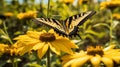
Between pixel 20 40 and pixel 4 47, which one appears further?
pixel 4 47

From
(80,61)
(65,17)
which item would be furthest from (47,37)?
(65,17)

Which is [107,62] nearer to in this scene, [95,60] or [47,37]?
[95,60]

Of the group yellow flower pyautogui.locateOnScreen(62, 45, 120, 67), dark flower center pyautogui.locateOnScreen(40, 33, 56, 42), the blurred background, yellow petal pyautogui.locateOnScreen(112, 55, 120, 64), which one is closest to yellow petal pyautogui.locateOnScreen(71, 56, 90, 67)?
yellow flower pyautogui.locateOnScreen(62, 45, 120, 67)

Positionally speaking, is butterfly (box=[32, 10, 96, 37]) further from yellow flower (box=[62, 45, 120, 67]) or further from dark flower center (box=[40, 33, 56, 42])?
yellow flower (box=[62, 45, 120, 67])

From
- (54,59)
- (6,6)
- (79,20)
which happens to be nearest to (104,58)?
(79,20)

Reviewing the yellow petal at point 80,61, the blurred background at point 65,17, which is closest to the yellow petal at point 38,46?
the yellow petal at point 80,61

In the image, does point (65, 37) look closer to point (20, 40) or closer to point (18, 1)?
point (20, 40)

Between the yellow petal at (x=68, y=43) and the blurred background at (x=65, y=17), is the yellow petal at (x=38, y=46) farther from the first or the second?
the blurred background at (x=65, y=17)
